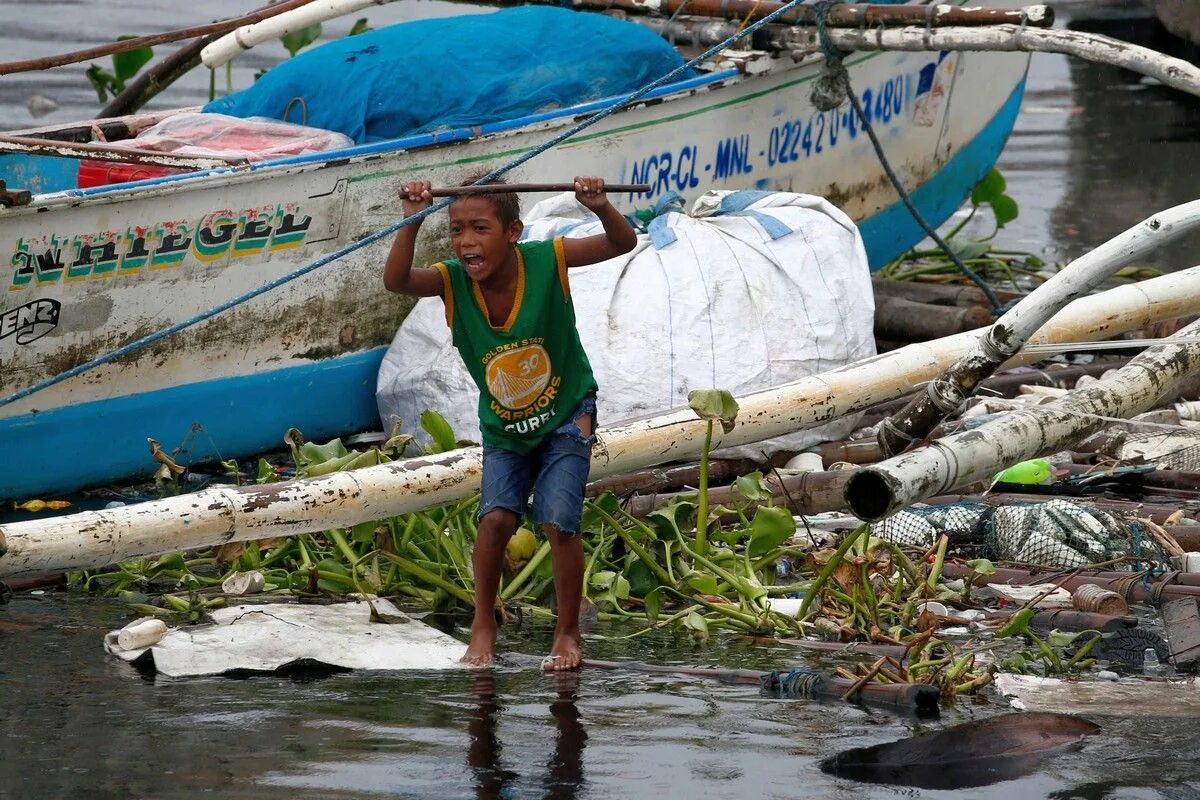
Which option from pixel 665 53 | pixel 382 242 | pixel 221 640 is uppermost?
pixel 665 53

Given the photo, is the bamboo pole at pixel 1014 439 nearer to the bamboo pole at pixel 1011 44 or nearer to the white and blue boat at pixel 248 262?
the bamboo pole at pixel 1011 44

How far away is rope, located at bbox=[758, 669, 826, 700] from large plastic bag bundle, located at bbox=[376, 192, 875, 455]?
7.37ft

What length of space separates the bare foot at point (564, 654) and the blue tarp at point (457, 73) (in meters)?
3.18

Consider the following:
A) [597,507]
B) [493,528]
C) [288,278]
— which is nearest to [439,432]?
[597,507]

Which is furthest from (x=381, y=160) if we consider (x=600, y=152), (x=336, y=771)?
(x=336, y=771)

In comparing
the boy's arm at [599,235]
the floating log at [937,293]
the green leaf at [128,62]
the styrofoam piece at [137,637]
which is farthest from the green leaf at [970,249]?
the styrofoam piece at [137,637]

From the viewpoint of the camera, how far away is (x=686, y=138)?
799 cm

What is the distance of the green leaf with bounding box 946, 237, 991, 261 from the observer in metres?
9.74

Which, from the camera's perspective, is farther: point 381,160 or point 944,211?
point 944,211

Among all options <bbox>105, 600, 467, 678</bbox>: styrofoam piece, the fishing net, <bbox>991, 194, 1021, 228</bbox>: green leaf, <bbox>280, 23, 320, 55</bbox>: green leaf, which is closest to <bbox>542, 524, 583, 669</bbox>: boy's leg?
<bbox>105, 600, 467, 678</bbox>: styrofoam piece

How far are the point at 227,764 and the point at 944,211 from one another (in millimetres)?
7133

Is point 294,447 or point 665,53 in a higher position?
point 665,53

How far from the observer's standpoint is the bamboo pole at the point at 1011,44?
6.68 meters

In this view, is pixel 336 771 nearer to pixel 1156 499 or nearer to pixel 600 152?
pixel 1156 499
